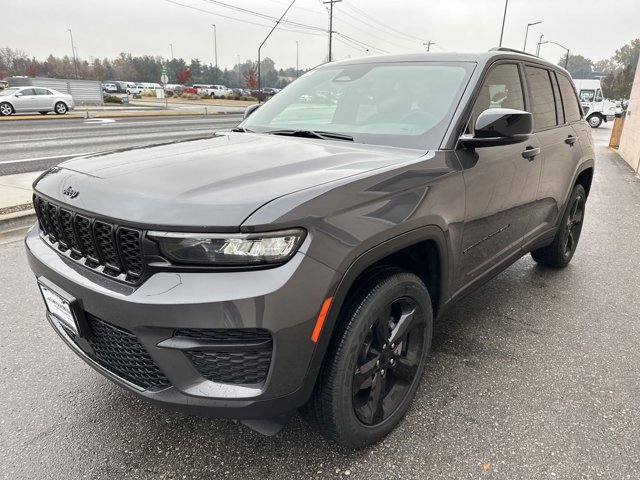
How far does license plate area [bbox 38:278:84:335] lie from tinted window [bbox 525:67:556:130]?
10.2 ft

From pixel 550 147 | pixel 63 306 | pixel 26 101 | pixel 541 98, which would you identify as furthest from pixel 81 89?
pixel 63 306

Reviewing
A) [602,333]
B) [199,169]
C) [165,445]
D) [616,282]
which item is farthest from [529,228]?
[165,445]

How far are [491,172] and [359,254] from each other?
1.29 meters

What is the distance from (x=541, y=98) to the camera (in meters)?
3.61

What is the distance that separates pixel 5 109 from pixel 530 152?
26.3 m

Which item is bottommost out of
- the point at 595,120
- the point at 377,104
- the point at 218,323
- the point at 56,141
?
the point at 56,141

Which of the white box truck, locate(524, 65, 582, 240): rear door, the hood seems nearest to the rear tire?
locate(524, 65, 582, 240): rear door

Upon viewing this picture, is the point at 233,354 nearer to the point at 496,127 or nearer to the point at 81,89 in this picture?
the point at 496,127

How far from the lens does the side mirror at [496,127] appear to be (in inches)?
94.1

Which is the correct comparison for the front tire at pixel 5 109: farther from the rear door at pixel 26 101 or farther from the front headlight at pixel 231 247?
the front headlight at pixel 231 247

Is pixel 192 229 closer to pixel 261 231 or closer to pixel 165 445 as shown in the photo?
pixel 261 231

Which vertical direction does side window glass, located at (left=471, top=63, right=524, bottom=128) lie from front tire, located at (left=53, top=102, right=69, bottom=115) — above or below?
above

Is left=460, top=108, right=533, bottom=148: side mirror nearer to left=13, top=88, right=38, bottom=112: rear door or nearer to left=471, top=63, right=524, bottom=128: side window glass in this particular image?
left=471, top=63, right=524, bottom=128: side window glass

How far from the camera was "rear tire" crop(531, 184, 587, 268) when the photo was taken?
14.0 feet
